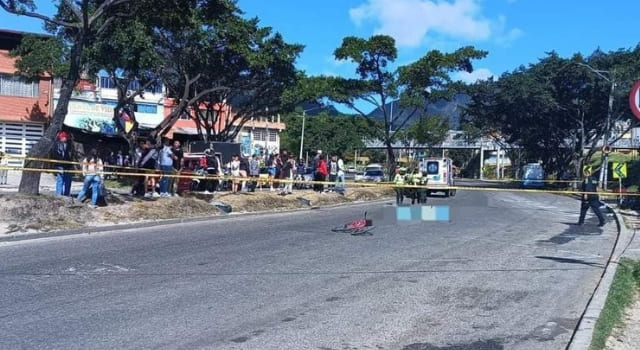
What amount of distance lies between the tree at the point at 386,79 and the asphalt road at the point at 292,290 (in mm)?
26032

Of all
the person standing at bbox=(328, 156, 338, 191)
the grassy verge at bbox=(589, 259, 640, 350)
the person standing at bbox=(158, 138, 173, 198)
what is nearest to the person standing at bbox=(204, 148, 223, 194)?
the person standing at bbox=(158, 138, 173, 198)

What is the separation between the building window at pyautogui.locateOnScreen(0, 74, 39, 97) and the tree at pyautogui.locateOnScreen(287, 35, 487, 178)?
16.5m

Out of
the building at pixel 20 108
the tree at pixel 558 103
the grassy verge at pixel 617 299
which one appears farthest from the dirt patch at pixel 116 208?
the tree at pixel 558 103

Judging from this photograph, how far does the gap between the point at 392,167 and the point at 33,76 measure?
858 inches

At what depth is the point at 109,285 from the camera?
8.74 metres

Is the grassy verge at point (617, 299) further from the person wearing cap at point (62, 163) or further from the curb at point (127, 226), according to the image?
the person wearing cap at point (62, 163)

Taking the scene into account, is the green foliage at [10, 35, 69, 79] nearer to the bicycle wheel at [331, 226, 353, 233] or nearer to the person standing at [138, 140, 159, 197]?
the person standing at [138, 140, 159, 197]

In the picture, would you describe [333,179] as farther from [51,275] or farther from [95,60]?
[51,275]

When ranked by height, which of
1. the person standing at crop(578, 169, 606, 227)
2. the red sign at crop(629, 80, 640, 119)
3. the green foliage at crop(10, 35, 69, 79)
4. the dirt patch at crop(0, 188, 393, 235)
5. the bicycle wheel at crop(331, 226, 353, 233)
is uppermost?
the green foliage at crop(10, 35, 69, 79)

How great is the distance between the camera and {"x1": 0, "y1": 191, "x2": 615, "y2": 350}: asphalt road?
6.56 metres

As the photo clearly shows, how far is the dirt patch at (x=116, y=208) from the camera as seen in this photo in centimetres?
1390

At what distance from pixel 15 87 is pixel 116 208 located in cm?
3030

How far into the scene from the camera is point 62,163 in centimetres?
1716

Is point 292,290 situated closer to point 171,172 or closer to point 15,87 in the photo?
point 171,172
